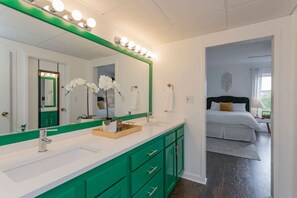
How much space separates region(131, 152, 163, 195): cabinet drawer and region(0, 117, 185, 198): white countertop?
0.23 metres

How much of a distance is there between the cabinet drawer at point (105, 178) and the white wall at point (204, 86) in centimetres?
144

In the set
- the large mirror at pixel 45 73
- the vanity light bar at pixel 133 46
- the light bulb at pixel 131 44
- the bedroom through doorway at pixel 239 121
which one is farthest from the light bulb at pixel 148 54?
the bedroom through doorway at pixel 239 121

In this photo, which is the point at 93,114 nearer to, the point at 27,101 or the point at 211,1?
the point at 27,101

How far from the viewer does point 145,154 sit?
1.32 metres

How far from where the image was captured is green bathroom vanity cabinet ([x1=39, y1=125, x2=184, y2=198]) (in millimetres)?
808

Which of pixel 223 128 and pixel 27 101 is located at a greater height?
pixel 27 101

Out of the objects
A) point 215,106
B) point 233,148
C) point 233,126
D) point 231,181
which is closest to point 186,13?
point 231,181

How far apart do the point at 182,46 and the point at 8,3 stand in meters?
1.98

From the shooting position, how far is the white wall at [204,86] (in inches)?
64.3

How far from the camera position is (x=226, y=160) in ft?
9.35

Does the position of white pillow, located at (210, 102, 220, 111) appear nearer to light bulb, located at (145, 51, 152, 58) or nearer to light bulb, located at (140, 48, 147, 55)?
light bulb, located at (145, 51, 152, 58)

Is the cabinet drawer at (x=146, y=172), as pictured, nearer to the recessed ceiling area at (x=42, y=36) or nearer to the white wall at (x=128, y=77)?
the white wall at (x=128, y=77)

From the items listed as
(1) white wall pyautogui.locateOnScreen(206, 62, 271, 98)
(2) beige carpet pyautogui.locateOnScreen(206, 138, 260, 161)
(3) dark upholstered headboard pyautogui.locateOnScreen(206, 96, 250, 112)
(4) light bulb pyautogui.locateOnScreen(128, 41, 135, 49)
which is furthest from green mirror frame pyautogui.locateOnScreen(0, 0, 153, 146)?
(1) white wall pyautogui.locateOnScreen(206, 62, 271, 98)

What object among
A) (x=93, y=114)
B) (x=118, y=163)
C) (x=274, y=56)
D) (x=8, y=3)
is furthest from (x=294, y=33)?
(x=8, y=3)
